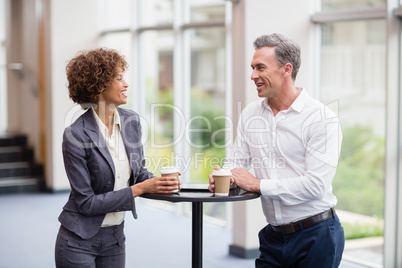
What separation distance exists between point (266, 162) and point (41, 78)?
6.12 m

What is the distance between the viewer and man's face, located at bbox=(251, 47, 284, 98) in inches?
93.9

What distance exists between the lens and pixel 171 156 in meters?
6.64

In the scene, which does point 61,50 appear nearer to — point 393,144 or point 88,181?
point 393,144

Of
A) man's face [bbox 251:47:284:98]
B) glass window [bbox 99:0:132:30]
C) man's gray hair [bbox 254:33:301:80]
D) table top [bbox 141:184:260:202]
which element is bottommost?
table top [bbox 141:184:260:202]

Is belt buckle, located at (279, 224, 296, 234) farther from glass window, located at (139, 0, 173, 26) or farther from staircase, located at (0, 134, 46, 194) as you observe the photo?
staircase, located at (0, 134, 46, 194)

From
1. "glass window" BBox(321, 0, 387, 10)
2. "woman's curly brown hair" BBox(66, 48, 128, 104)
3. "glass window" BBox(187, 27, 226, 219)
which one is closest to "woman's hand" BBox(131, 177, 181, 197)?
"woman's curly brown hair" BBox(66, 48, 128, 104)

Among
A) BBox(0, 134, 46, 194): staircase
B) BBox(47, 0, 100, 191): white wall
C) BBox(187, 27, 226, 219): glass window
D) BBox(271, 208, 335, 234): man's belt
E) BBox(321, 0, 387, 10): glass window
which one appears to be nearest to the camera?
BBox(271, 208, 335, 234): man's belt

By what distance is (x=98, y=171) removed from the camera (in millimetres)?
2271

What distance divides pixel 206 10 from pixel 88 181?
404 centimetres

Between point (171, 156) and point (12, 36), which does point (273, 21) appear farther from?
point (12, 36)

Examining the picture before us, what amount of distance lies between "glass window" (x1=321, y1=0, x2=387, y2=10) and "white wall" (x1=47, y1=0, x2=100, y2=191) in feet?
13.1

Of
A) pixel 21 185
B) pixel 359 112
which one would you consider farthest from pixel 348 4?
pixel 21 185

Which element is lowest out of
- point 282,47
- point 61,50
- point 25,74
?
point 282,47

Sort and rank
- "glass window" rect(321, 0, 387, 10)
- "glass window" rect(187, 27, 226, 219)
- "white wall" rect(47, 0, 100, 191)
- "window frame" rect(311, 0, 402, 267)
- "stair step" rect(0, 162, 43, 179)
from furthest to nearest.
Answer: "stair step" rect(0, 162, 43, 179) < "white wall" rect(47, 0, 100, 191) < "glass window" rect(187, 27, 226, 219) < "glass window" rect(321, 0, 387, 10) < "window frame" rect(311, 0, 402, 267)
